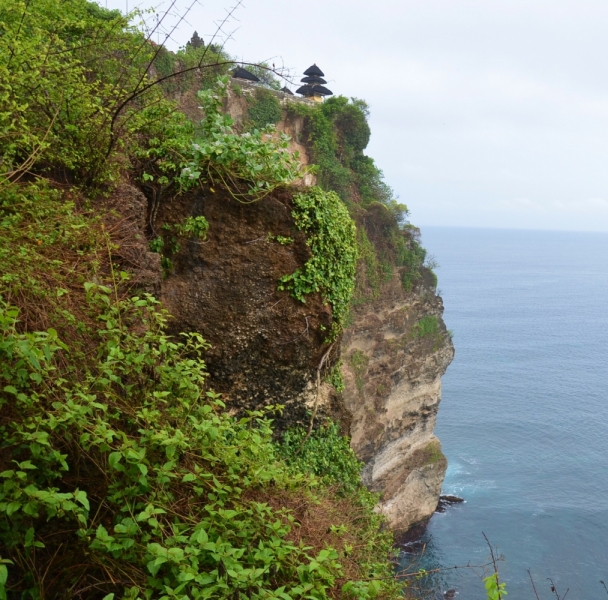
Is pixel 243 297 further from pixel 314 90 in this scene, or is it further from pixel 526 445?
pixel 526 445

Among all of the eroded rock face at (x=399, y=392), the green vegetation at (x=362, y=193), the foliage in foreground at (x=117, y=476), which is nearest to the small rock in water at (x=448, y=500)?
the eroded rock face at (x=399, y=392)

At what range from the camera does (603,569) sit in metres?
24.1

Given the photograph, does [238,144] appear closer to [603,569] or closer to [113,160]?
[113,160]

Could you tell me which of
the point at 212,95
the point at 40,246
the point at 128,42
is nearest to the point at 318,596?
the point at 40,246

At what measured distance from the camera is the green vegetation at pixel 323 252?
6.39 meters

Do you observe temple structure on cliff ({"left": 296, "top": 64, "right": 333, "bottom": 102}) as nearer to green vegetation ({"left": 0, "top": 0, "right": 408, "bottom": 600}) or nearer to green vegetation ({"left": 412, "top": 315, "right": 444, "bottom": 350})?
green vegetation ({"left": 412, "top": 315, "right": 444, "bottom": 350})

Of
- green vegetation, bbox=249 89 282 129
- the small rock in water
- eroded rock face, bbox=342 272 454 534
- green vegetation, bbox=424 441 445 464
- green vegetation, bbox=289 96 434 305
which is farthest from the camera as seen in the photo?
the small rock in water

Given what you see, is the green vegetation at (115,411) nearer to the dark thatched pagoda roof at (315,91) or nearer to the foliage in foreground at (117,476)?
the foliage in foreground at (117,476)

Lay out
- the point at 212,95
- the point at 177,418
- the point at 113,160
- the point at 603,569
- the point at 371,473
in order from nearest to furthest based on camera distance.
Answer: the point at 177,418 → the point at 113,160 → the point at 212,95 → the point at 371,473 → the point at 603,569

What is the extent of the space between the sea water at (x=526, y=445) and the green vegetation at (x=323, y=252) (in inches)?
555

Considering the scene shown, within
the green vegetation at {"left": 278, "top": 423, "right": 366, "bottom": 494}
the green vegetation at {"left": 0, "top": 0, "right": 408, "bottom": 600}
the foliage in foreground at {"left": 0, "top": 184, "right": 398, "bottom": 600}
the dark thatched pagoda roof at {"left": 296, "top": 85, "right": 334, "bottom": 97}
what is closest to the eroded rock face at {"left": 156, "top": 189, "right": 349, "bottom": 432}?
the green vegetation at {"left": 0, "top": 0, "right": 408, "bottom": 600}

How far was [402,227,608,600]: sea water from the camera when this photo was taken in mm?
24914

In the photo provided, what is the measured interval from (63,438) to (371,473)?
2040cm

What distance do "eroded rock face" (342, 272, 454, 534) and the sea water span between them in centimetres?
264
